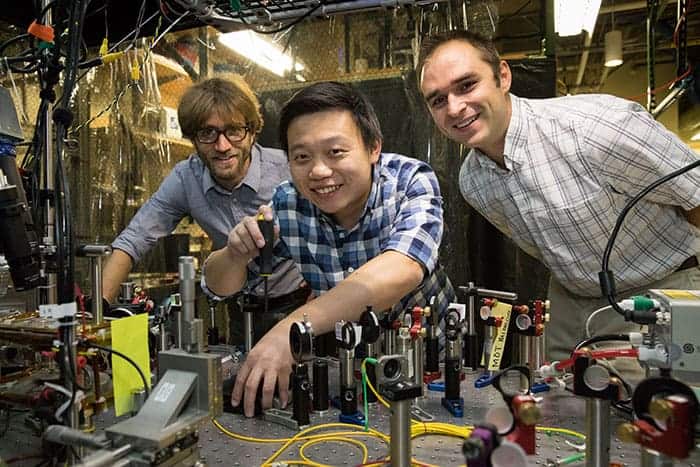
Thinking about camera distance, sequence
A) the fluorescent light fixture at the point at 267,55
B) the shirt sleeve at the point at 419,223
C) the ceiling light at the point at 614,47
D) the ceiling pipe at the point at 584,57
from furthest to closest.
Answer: the ceiling pipe at the point at 584,57, the ceiling light at the point at 614,47, the fluorescent light fixture at the point at 267,55, the shirt sleeve at the point at 419,223

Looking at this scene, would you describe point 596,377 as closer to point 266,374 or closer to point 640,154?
point 266,374

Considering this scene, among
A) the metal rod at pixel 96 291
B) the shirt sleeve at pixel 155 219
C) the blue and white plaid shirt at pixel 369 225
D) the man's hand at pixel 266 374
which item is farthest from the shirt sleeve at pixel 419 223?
the shirt sleeve at pixel 155 219

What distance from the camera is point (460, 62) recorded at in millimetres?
1384

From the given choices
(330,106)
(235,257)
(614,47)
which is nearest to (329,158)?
(330,106)

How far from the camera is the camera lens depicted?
64 cm

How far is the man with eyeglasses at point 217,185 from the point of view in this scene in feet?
5.76

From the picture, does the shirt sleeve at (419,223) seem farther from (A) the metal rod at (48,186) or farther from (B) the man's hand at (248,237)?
(A) the metal rod at (48,186)

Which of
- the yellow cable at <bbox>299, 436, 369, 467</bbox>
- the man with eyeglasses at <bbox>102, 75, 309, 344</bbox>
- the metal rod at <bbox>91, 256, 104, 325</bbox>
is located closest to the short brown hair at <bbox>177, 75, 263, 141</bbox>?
the man with eyeglasses at <bbox>102, 75, 309, 344</bbox>

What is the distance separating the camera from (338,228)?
1395 mm

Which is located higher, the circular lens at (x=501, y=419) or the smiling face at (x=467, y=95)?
the smiling face at (x=467, y=95)

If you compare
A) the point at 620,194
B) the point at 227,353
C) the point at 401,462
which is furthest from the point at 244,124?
the point at 401,462

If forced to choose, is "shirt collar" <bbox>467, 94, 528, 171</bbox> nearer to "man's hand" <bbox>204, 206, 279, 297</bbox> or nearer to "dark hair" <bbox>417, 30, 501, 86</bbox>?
"dark hair" <bbox>417, 30, 501, 86</bbox>

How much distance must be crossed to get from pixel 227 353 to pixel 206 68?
1601 mm

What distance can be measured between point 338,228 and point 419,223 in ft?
0.91
